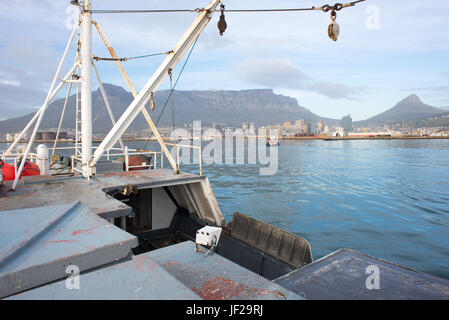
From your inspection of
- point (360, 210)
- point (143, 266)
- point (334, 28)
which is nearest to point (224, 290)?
point (143, 266)

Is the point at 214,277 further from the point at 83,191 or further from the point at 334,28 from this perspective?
the point at 83,191

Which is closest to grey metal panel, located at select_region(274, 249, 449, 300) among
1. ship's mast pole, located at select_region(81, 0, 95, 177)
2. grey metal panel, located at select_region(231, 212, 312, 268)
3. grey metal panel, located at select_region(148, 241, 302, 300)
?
grey metal panel, located at select_region(148, 241, 302, 300)

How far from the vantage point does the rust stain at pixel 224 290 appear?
2.72 metres

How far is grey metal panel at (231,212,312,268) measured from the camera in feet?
22.6

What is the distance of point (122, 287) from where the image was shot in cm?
241

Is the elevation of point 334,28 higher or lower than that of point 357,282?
higher

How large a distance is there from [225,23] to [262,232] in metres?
6.09

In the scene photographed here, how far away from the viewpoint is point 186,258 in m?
3.69

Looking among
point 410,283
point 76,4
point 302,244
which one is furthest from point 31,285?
point 76,4

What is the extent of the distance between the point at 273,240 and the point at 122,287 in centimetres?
588

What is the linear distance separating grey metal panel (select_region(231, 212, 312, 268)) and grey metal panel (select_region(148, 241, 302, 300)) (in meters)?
3.86

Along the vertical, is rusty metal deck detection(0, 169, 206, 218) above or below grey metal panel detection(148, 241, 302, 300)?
above

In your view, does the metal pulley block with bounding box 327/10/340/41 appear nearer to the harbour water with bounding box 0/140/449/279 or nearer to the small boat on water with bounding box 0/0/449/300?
the small boat on water with bounding box 0/0/449/300
